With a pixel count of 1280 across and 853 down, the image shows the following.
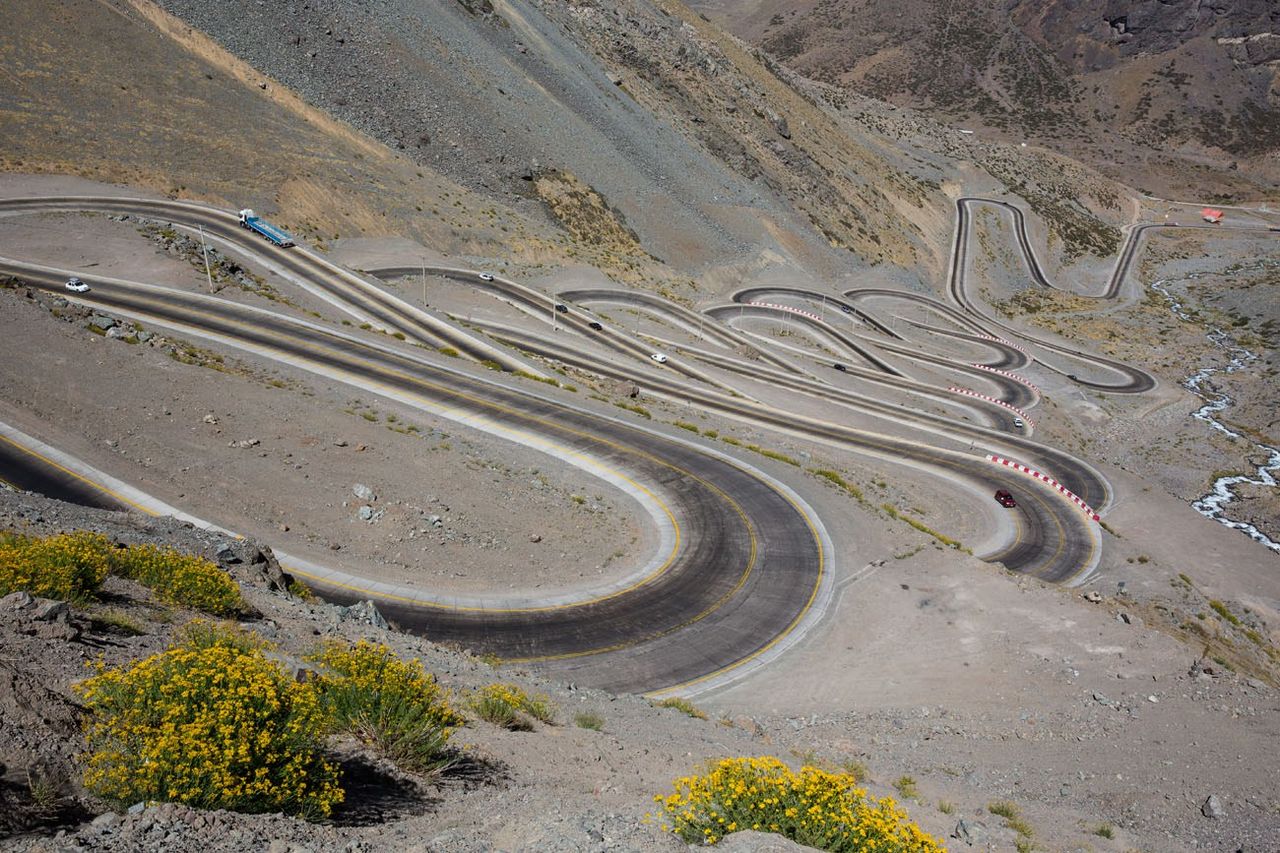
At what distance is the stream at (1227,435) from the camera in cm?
5569

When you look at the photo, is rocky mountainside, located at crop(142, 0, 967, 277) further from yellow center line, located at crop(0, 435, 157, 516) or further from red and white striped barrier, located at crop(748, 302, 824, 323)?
yellow center line, located at crop(0, 435, 157, 516)

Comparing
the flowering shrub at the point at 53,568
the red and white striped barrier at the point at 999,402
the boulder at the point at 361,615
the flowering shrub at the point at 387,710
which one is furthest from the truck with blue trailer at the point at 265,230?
the red and white striped barrier at the point at 999,402

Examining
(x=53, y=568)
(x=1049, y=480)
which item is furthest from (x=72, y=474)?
(x=1049, y=480)

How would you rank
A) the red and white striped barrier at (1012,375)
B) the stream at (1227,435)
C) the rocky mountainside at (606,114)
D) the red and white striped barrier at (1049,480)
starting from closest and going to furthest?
the red and white striped barrier at (1049,480) < the stream at (1227,435) < the red and white striped barrier at (1012,375) < the rocky mountainside at (606,114)

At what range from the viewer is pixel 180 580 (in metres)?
15.0

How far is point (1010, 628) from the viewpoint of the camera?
81.8 feet

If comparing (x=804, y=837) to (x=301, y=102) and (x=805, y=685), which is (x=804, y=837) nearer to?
(x=805, y=685)

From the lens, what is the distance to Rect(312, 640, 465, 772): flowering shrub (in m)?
10.5

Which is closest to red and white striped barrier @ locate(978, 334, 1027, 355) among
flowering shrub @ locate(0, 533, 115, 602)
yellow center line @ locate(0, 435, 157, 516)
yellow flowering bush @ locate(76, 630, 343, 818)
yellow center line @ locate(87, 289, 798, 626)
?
yellow center line @ locate(87, 289, 798, 626)

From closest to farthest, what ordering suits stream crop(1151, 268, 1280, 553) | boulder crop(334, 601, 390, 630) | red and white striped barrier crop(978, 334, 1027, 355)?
boulder crop(334, 601, 390, 630) < stream crop(1151, 268, 1280, 553) < red and white striped barrier crop(978, 334, 1027, 355)

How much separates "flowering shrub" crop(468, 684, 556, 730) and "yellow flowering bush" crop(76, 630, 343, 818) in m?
4.92

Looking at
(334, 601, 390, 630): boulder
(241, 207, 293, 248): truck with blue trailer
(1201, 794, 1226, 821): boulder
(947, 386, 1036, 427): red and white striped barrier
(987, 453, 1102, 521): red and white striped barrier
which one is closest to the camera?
(1201, 794, 1226, 821): boulder

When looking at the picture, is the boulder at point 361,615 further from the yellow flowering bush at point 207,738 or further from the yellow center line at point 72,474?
the yellow center line at point 72,474

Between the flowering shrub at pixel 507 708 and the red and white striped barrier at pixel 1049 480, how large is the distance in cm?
4209
